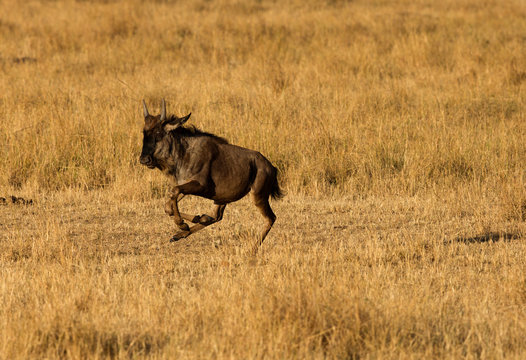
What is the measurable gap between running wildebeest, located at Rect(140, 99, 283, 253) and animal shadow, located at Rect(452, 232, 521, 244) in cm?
219

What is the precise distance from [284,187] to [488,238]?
2.93m

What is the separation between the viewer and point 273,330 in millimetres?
5129

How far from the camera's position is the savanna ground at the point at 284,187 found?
17.5 feet

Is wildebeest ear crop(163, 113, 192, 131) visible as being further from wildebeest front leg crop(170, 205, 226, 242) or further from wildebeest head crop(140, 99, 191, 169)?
wildebeest front leg crop(170, 205, 226, 242)

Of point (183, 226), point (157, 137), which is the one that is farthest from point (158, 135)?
point (183, 226)

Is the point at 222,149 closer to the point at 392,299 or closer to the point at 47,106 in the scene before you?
the point at 392,299

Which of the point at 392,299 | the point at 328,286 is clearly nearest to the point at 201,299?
the point at 328,286

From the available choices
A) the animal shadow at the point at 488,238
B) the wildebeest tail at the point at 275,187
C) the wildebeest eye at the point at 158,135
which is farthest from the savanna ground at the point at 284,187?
the wildebeest eye at the point at 158,135

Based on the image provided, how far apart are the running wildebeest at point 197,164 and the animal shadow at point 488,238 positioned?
7.18 ft

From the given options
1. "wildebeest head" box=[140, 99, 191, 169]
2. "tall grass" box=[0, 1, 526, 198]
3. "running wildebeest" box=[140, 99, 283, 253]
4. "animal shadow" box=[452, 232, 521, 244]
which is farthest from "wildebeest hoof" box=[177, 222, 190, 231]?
"tall grass" box=[0, 1, 526, 198]

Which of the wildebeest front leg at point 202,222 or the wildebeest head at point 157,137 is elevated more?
the wildebeest head at point 157,137

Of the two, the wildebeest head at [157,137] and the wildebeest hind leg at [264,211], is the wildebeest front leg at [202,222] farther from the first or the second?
the wildebeest head at [157,137]

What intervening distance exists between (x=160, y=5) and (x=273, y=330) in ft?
70.4

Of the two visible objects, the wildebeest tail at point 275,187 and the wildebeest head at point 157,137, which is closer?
the wildebeest head at point 157,137
